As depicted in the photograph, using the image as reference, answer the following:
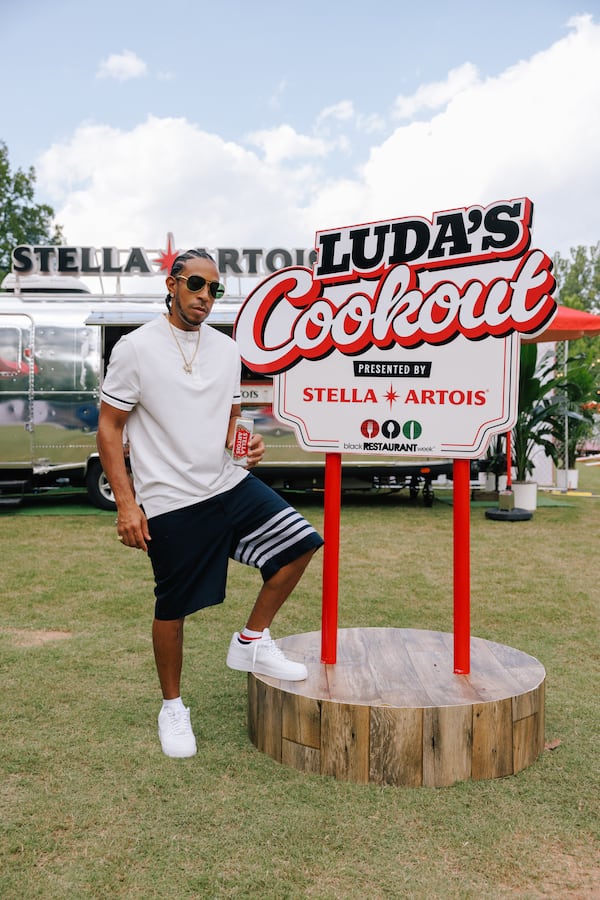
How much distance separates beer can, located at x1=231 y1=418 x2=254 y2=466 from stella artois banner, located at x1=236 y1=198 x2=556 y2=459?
398 millimetres

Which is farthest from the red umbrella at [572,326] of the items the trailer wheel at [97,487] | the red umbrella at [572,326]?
the trailer wheel at [97,487]

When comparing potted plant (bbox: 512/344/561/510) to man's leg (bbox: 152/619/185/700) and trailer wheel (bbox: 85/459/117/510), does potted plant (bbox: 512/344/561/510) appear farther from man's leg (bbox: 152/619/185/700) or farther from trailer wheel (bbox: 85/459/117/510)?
man's leg (bbox: 152/619/185/700)

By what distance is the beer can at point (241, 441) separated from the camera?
9.61 ft

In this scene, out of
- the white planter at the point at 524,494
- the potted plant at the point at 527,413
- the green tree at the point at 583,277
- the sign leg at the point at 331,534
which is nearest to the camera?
the sign leg at the point at 331,534

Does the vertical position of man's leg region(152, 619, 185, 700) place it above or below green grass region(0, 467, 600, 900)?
above

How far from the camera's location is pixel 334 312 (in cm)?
322

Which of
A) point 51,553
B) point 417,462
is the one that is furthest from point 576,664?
point 417,462

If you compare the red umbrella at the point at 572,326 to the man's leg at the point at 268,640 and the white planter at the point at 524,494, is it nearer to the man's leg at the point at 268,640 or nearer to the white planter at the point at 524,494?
the white planter at the point at 524,494

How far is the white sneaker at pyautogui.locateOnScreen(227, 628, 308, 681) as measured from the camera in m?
2.93

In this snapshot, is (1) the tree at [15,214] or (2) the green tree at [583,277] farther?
(2) the green tree at [583,277]

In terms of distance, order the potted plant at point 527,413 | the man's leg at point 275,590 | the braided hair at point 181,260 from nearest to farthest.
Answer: the braided hair at point 181,260 → the man's leg at point 275,590 → the potted plant at point 527,413

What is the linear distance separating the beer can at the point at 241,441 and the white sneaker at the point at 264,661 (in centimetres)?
70

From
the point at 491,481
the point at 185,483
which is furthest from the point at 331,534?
the point at 491,481

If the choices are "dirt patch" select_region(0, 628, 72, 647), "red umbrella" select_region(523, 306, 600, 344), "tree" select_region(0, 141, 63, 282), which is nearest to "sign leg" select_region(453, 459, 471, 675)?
"dirt patch" select_region(0, 628, 72, 647)
